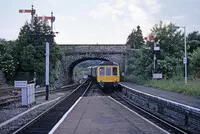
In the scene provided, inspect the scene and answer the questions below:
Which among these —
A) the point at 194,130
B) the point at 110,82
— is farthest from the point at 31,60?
the point at 194,130

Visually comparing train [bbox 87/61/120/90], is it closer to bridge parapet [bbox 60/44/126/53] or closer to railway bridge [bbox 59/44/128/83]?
railway bridge [bbox 59/44/128/83]

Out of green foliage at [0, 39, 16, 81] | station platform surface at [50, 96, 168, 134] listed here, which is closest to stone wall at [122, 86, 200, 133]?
station platform surface at [50, 96, 168, 134]

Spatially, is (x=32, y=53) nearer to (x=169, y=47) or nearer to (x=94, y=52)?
(x=94, y=52)

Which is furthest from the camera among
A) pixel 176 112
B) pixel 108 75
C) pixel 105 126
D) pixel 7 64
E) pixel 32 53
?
Result: pixel 32 53

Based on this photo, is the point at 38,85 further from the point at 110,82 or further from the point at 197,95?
the point at 197,95

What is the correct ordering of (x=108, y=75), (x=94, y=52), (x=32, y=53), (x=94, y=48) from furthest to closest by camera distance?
(x=94, y=48) < (x=94, y=52) < (x=32, y=53) < (x=108, y=75)

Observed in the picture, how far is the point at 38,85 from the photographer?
3894 centimetres

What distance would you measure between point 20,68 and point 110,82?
44.9 feet

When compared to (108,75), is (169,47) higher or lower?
higher

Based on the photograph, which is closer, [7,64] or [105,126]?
[105,126]

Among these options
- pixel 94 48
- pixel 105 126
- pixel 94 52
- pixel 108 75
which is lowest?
pixel 105 126

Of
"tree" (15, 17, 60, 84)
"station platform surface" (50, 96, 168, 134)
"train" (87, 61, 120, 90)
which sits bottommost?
"station platform surface" (50, 96, 168, 134)

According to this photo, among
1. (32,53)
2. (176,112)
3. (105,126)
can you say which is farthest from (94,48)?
(105,126)

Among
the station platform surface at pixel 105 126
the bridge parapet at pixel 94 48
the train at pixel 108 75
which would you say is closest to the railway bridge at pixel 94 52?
the bridge parapet at pixel 94 48
